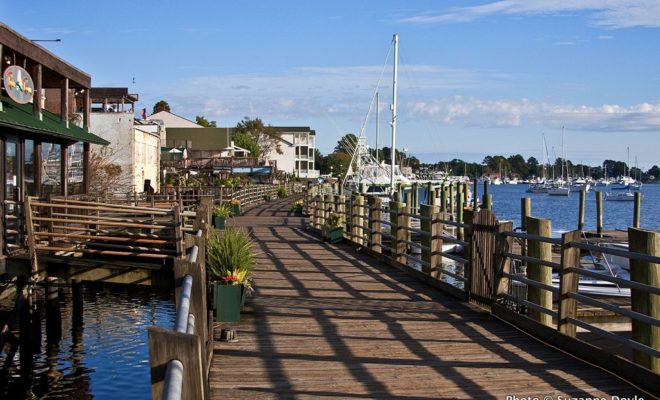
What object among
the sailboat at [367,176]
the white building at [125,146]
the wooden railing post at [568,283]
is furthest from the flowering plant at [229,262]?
the sailboat at [367,176]

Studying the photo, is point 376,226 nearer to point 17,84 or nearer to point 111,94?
point 17,84

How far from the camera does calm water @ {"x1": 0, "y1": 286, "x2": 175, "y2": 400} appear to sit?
45.5ft

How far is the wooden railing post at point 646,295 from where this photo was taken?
7883 millimetres

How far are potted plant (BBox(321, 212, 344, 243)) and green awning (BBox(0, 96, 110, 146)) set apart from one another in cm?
728

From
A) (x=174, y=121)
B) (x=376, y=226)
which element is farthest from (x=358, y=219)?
(x=174, y=121)

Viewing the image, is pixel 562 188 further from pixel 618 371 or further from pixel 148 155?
pixel 618 371

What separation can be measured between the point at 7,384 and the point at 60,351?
7.38 ft

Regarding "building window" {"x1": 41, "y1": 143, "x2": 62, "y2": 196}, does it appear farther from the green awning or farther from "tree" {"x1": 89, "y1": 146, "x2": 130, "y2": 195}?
"tree" {"x1": 89, "y1": 146, "x2": 130, "y2": 195}

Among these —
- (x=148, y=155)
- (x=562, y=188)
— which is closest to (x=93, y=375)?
(x=148, y=155)

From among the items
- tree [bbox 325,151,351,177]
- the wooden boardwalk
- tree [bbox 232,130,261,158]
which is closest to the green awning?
the wooden boardwalk

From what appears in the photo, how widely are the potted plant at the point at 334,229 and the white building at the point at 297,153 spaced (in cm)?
11773

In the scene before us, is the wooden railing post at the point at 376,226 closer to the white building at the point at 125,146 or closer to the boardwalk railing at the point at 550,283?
the boardwalk railing at the point at 550,283

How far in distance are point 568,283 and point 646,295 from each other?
1.40m

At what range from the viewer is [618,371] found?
7.93 m
